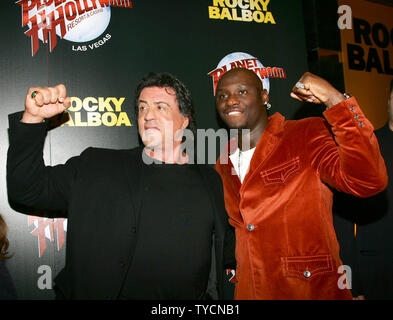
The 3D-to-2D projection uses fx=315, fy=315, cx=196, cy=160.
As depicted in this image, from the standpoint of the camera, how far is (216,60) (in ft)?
9.15

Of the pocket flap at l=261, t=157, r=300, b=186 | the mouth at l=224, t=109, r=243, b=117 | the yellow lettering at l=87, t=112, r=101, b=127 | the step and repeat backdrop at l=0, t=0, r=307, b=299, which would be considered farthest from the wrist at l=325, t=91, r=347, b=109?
the yellow lettering at l=87, t=112, r=101, b=127

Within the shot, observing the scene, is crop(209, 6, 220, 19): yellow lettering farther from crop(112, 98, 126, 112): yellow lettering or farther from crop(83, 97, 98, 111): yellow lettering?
crop(83, 97, 98, 111): yellow lettering

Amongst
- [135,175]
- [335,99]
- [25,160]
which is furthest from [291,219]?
[25,160]

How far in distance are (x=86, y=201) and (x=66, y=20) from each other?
1559 mm

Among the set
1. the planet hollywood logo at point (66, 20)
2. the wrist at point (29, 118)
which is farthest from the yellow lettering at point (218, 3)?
the wrist at point (29, 118)

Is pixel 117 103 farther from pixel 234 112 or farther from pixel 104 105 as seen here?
A: pixel 234 112

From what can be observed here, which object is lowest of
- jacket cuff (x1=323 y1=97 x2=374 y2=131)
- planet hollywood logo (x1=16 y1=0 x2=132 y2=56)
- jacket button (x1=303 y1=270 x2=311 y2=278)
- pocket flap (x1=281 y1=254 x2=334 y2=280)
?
jacket button (x1=303 y1=270 x2=311 y2=278)

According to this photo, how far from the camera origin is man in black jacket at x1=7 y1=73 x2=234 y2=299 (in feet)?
4.81

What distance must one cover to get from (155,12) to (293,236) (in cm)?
210

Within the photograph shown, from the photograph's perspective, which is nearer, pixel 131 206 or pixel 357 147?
pixel 357 147

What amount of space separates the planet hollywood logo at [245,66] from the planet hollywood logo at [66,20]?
37.7 inches

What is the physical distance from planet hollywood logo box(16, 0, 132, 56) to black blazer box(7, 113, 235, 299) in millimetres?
1145

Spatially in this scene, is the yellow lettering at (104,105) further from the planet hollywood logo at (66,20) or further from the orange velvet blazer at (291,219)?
the orange velvet blazer at (291,219)

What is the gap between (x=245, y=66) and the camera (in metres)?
2.87
